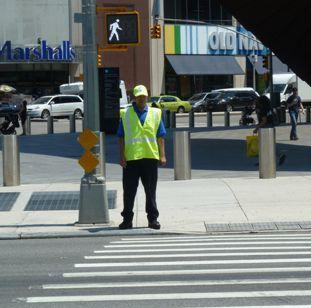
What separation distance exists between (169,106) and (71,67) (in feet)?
37.7

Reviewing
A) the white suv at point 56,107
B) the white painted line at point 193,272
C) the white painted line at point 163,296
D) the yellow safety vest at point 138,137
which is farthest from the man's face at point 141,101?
the white suv at point 56,107

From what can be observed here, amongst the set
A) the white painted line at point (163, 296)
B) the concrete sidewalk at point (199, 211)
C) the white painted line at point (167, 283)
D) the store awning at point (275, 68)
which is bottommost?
the concrete sidewalk at point (199, 211)

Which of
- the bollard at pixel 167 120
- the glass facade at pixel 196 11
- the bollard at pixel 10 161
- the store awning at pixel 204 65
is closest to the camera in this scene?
the bollard at pixel 10 161

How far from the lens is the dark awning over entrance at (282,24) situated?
912 inches

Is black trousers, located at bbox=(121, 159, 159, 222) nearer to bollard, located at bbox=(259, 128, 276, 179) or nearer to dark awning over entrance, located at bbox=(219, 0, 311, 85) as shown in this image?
bollard, located at bbox=(259, 128, 276, 179)

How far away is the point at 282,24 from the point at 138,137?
13.8 metres

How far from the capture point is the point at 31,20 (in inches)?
2357

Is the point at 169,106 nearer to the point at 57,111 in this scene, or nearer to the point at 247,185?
the point at 57,111

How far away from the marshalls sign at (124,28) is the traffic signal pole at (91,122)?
0.77 metres

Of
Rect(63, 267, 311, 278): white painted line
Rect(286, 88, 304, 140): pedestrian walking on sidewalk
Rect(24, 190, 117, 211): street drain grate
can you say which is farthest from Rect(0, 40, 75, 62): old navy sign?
Rect(63, 267, 311, 278): white painted line

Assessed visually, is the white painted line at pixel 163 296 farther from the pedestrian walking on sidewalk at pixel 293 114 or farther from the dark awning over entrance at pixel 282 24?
the pedestrian walking on sidewalk at pixel 293 114

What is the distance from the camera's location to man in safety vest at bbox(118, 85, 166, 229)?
453 inches

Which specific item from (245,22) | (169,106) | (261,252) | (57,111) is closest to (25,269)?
(261,252)

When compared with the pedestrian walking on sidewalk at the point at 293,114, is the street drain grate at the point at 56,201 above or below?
below
